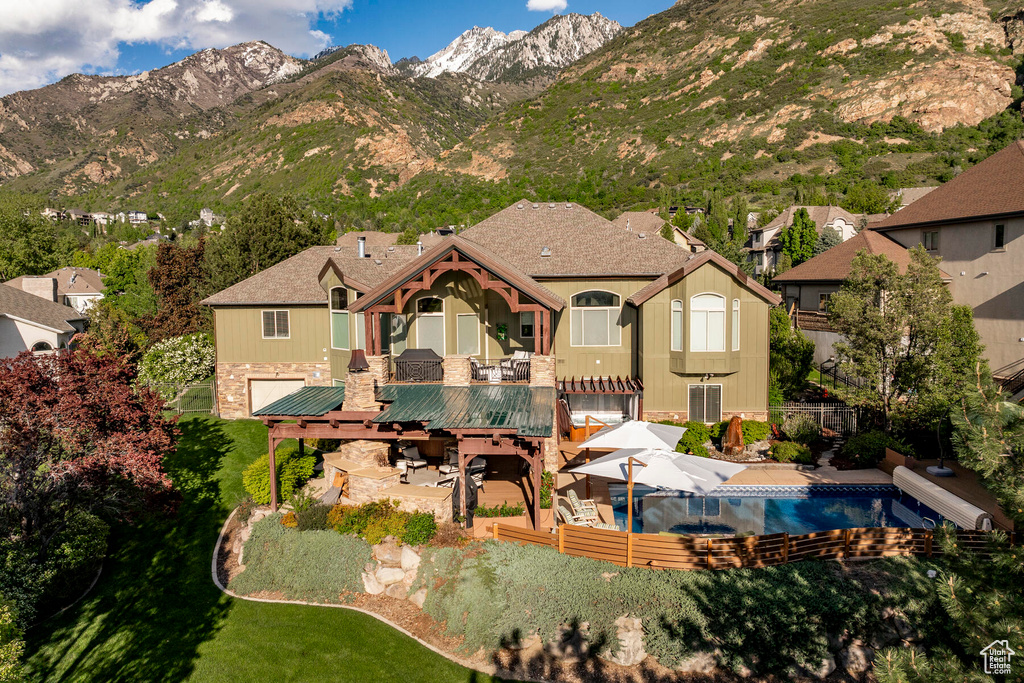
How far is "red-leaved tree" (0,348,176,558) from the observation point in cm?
1288

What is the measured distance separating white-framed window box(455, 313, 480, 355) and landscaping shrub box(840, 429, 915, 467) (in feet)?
46.7

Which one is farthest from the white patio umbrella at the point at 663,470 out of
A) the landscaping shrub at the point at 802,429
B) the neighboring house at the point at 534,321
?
the landscaping shrub at the point at 802,429

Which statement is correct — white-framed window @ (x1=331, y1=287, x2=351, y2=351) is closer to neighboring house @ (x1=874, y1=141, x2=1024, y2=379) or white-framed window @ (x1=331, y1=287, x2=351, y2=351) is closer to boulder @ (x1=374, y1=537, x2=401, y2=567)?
boulder @ (x1=374, y1=537, x2=401, y2=567)

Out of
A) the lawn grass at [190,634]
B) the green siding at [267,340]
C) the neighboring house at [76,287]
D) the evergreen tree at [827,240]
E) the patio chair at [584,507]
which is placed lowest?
the lawn grass at [190,634]

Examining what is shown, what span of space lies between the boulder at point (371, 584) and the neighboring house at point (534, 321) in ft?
23.0

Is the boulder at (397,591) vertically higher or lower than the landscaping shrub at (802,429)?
lower

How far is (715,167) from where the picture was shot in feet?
293

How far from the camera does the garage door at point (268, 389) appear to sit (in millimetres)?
25078

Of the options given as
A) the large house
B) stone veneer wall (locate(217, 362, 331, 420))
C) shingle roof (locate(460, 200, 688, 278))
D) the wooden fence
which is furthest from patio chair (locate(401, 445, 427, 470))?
shingle roof (locate(460, 200, 688, 278))

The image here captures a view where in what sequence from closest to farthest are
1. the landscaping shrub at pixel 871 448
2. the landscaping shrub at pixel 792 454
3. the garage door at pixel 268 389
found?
the landscaping shrub at pixel 871 448, the landscaping shrub at pixel 792 454, the garage door at pixel 268 389

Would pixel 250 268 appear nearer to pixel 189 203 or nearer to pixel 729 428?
pixel 729 428

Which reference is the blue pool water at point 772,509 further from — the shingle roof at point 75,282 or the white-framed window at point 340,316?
the shingle roof at point 75,282

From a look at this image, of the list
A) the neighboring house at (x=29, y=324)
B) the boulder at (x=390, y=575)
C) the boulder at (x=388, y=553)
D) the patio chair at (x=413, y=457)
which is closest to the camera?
the boulder at (x=390, y=575)

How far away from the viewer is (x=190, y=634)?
12.5m
